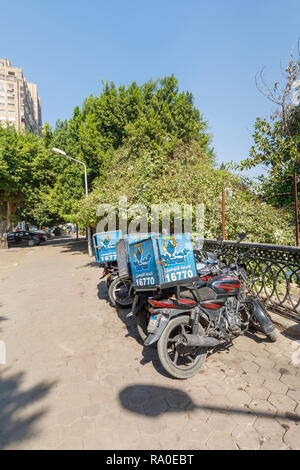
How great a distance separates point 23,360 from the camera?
3410 millimetres

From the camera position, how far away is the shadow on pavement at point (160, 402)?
7.59 ft

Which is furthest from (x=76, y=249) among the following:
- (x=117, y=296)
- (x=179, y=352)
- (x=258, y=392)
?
(x=258, y=392)

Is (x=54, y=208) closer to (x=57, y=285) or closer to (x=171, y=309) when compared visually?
(x=57, y=285)

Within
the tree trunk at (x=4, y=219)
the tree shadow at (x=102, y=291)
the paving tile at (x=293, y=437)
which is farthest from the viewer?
the tree trunk at (x=4, y=219)

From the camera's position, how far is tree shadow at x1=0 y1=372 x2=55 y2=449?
2.13 m

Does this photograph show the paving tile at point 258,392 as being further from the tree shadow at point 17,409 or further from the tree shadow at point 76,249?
the tree shadow at point 76,249

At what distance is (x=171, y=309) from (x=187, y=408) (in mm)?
986

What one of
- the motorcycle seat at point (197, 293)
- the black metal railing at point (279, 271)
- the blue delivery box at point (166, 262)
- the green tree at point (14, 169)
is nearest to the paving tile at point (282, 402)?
the motorcycle seat at point (197, 293)

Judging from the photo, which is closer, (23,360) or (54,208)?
(23,360)

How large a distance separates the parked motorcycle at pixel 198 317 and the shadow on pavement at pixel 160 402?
0.24 metres

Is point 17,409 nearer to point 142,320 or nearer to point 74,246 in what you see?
point 142,320

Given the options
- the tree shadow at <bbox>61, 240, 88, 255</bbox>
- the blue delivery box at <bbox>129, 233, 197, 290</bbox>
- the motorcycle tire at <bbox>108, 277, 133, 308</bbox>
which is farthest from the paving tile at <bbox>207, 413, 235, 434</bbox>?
the tree shadow at <bbox>61, 240, 88, 255</bbox>

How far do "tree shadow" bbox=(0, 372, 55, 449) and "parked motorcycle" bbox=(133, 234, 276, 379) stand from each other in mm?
1302
